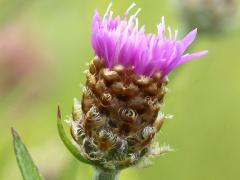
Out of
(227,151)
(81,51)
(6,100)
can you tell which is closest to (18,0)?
(6,100)

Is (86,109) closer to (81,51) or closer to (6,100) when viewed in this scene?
(6,100)

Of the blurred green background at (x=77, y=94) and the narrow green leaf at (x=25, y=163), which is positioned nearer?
the narrow green leaf at (x=25, y=163)

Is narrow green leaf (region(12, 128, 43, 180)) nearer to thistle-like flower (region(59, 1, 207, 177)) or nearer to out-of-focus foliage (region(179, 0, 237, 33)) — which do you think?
thistle-like flower (region(59, 1, 207, 177))

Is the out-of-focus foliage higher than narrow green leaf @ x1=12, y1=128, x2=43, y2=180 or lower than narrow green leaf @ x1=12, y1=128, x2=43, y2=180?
higher

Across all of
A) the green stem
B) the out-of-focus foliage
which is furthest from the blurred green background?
the green stem

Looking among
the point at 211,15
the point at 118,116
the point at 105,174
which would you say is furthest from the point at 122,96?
the point at 211,15

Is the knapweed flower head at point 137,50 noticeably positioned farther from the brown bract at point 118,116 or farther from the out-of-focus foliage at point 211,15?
the out-of-focus foliage at point 211,15

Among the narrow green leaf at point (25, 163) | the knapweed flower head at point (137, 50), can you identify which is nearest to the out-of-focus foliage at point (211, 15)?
the knapweed flower head at point (137, 50)

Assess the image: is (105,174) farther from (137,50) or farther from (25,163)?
(137,50)
